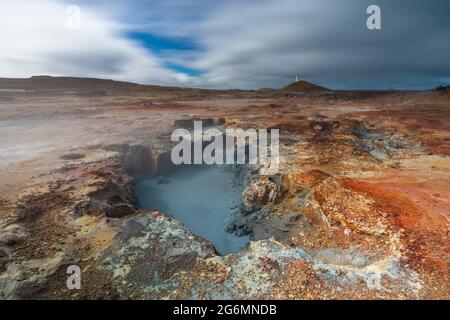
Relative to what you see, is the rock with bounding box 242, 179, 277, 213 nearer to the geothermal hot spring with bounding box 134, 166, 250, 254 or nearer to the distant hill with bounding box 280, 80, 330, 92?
the geothermal hot spring with bounding box 134, 166, 250, 254

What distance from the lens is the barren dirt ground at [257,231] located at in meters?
5.09

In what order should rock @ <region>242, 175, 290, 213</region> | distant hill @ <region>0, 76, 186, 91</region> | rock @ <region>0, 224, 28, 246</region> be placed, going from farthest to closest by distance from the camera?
distant hill @ <region>0, 76, 186, 91</region>
rock @ <region>242, 175, 290, 213</region>
rock @ <region>0, 224, 28, 246</region>

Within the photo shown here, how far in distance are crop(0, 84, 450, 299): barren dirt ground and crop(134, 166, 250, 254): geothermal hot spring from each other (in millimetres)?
862

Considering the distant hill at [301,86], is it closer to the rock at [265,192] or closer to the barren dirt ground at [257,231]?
the barren dirt ground at [257,231]

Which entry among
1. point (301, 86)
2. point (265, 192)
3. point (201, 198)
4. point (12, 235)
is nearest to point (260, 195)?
point (265, 192)

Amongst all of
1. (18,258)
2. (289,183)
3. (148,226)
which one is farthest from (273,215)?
(18,258)

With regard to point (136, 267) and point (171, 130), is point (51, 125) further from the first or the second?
point (136, 267)

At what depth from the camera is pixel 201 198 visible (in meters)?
12.0

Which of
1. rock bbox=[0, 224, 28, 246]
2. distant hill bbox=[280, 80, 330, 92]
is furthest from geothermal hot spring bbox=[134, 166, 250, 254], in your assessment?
distant hill bbox=[280, 80, 330, 92]

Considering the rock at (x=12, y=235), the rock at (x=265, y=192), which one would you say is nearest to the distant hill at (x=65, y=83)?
the rock at (x=265, y=192)

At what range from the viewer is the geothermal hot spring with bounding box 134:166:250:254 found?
374 inches

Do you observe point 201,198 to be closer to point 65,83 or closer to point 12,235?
point 12,235

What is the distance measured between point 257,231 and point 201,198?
3.83m

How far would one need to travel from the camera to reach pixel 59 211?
717cm
